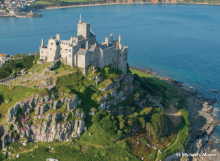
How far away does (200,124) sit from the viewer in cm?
7456

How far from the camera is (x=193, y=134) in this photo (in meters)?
69.3

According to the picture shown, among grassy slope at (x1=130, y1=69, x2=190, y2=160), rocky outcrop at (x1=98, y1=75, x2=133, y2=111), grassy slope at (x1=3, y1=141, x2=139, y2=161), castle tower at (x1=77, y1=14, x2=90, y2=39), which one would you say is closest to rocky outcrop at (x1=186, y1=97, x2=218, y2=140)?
grassy slope at (x1=130, y1=69, x2=190, y2=160)

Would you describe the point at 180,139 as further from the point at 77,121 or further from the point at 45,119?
the point at 45,119

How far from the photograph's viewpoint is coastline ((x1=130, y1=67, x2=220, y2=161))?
63125 millimetres

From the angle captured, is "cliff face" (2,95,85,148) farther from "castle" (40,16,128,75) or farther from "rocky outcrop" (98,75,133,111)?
"castle" (40,16,128,75)

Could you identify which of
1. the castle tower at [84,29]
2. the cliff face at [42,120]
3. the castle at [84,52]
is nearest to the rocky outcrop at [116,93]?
the castle at [84,52]

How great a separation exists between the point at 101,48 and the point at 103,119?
64.2 ft

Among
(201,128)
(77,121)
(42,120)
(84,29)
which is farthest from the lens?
(201,128)

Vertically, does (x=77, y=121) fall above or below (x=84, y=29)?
below

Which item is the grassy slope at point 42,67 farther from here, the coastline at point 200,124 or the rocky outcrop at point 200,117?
the rocky outcrop at point 200,117

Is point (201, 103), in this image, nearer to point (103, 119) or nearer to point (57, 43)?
point (103, 119)

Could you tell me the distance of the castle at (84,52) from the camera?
6234 centimetres

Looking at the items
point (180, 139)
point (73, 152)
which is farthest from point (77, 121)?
point (180, 139)

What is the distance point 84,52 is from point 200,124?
4008cm
